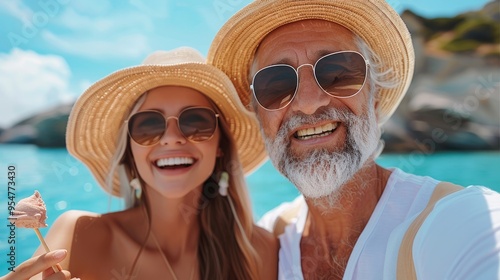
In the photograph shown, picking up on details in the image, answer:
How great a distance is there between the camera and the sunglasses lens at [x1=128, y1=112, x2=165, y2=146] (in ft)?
7.41

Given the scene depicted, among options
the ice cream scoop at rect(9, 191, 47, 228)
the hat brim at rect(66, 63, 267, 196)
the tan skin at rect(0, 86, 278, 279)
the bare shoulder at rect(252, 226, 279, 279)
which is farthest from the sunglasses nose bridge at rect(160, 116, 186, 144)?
the ice cream scoop at rect(9, 191, 47, 228)

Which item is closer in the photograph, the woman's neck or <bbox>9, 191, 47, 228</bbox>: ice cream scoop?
<bbox>9, 191, 47, 228</bbox>: ice cream scoop

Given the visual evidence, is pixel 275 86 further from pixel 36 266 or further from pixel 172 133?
→ pixel 36 266

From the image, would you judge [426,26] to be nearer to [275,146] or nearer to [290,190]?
[290,190]

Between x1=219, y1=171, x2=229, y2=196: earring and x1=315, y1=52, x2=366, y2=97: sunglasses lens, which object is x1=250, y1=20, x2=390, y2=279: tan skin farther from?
x1=219, y1=171, x2=229, y2=196: earring

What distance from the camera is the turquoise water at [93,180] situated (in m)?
8.66

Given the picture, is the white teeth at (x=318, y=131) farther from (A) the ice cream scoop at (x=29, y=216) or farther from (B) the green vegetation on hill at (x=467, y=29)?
(B) the green vegetation on hill at (x=467, y=29)

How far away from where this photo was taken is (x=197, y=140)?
7.60 feet

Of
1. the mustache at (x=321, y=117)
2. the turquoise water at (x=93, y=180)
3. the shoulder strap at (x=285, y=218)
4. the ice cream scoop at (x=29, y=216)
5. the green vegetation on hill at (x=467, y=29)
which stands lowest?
the shoulder strap at (x=285, y=218)

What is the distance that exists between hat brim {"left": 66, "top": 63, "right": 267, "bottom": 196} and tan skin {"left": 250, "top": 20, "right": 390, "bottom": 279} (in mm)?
375

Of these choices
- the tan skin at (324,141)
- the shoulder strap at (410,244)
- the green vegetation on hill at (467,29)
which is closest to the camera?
the shoulder strap at (410,244)

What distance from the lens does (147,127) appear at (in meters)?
2.27

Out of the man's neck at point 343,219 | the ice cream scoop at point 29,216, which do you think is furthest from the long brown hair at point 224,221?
the ice cream scoop at point 29,216

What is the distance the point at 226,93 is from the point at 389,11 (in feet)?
3.29
